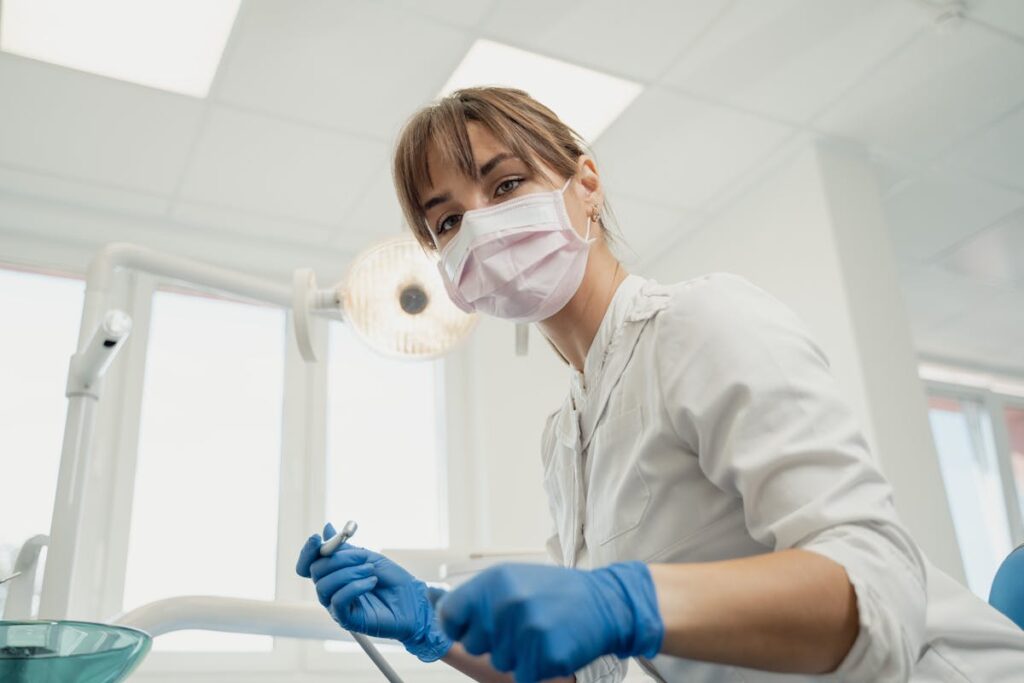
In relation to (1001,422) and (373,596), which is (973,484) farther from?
(373,596)

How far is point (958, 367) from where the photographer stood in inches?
204

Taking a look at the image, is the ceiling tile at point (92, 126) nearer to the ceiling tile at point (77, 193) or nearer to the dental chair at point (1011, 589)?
the ceiling tile at point (77, 193)

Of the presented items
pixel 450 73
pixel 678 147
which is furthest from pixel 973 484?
pixel 450 73

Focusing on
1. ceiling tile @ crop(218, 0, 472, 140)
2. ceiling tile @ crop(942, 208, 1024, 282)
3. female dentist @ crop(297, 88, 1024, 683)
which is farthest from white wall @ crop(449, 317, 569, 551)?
female dentist @ crop(297, 88, 1024, 683)

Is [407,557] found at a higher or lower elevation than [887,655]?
higher

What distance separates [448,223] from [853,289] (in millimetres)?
2100

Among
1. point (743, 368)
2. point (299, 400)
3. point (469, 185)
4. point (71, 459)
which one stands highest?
point (299, 400)

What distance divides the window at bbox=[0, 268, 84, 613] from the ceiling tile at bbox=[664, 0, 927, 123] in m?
2.19

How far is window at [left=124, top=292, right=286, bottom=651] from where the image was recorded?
10.00ft

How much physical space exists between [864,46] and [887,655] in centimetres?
237

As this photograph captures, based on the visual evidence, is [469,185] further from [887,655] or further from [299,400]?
[299,400]

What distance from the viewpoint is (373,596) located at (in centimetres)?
114

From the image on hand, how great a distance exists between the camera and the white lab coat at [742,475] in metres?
0.70

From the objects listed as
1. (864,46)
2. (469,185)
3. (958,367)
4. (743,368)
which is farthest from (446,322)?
(958,367)
